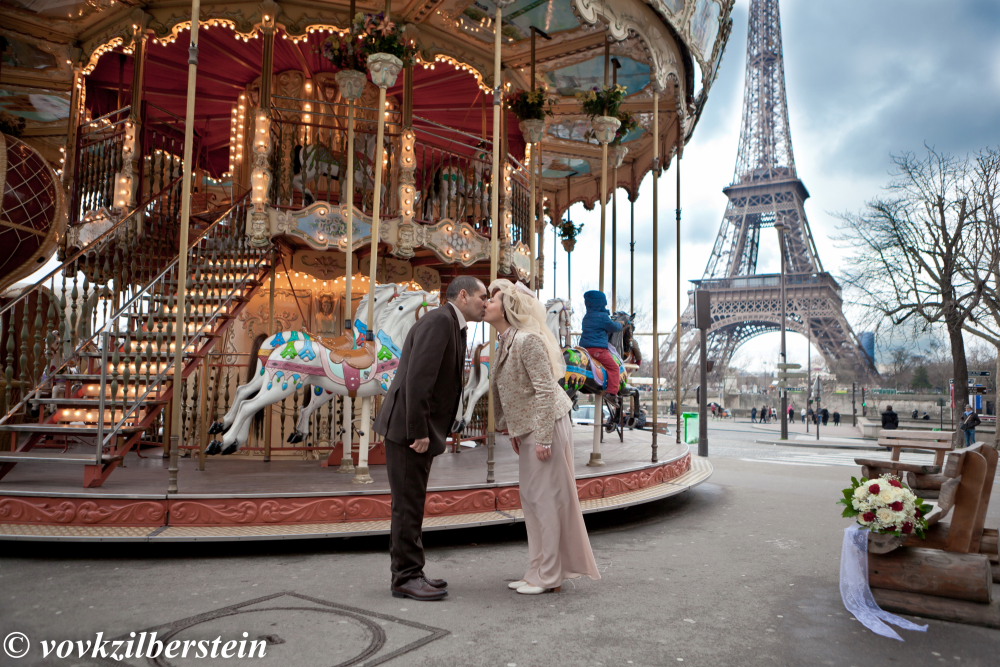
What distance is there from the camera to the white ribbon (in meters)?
4.14

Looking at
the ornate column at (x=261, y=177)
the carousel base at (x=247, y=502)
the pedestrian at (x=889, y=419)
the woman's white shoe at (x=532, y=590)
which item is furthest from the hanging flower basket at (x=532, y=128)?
the pedestrian at (x=889, y=419)

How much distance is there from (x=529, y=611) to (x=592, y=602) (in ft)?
1.61

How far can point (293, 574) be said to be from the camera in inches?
204

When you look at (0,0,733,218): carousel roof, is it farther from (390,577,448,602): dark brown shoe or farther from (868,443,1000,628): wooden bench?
(390,577,448,602): dark brown shoe

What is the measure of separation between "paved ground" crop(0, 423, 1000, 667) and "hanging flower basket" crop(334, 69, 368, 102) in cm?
575

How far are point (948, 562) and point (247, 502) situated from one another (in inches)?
203

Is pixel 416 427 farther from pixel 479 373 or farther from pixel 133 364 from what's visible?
pixel 479 373

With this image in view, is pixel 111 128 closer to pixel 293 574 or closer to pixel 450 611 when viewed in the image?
pixel 293 574

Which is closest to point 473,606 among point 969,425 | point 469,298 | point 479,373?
point 469,298

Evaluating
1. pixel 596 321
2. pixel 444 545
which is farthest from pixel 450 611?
pixel 596 321

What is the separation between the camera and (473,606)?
439cm

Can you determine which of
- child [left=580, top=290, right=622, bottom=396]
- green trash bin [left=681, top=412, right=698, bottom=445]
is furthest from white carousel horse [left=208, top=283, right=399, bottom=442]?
green trash bin [left=681, top=412, right=698, bottom=445]

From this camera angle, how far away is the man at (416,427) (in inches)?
173

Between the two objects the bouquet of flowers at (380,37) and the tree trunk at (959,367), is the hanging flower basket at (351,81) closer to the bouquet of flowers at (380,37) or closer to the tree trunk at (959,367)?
the bouquet of flowers at (380,37)
